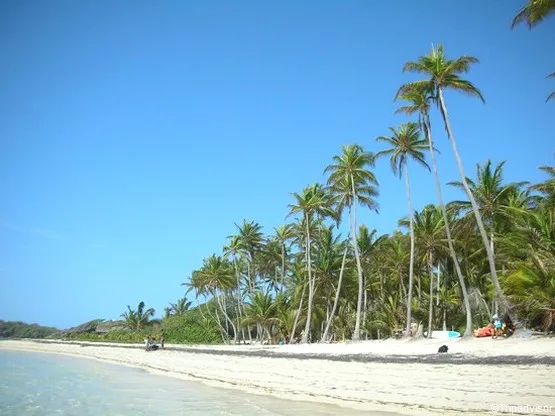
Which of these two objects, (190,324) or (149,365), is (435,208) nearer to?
(149,365)

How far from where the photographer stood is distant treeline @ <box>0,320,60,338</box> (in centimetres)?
11600

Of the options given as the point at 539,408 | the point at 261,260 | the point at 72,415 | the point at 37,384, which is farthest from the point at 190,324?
the point at 539,408

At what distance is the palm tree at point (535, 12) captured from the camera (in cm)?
1659

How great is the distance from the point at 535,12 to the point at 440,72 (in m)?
10.0

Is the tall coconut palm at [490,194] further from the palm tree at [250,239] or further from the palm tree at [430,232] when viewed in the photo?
the palm tree at [250,239]

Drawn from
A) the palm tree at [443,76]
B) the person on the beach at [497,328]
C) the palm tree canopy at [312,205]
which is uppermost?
the palm tree at [443,76]

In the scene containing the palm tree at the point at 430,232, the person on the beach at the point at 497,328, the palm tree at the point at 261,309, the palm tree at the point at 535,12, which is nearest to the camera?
the palm tree at the point at 535,12

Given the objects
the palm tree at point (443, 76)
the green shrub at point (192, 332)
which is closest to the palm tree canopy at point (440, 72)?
the palm tree at point (443, 76)

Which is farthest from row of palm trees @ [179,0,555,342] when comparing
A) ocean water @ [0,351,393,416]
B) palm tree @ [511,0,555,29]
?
ocean water @ [0,351,393,416]

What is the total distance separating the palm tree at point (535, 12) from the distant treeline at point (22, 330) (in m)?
125

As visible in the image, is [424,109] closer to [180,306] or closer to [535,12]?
[535,12]

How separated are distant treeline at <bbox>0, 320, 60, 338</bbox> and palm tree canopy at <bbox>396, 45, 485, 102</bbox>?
116668 millimetres

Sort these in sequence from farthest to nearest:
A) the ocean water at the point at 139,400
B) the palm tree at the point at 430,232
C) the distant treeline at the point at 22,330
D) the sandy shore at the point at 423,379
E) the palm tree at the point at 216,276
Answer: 1. the distant treeline at the point at 22,330
2. the palm tree at the point at 216,276
3. the palm tree at the point at 430,232
4. the ocean water at the point at 139,400
5. the sandy shore at the point at 423,379

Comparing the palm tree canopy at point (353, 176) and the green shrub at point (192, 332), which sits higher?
the palm tree canopy at point (353, 176)
